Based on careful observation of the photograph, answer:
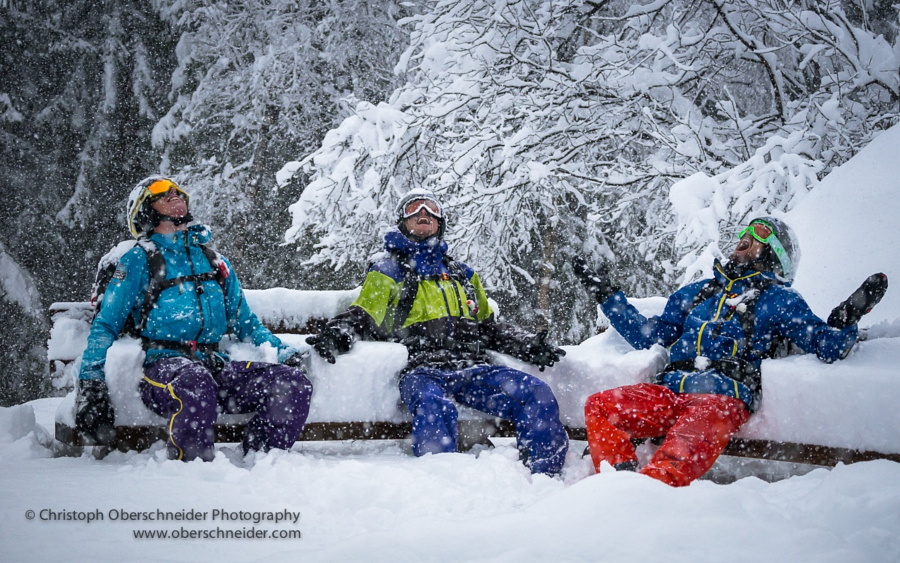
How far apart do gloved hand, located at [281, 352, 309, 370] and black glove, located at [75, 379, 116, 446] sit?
84cm

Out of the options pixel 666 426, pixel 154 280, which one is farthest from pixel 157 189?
pixel 666 426

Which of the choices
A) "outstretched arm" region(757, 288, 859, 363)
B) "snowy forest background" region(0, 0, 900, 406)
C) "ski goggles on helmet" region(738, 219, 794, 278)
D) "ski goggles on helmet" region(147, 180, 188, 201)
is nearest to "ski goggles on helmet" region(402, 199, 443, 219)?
"ski goggles on helmet" region(147, 180, 188, 201)

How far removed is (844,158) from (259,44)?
29.3 ft

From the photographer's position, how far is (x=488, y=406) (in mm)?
3314

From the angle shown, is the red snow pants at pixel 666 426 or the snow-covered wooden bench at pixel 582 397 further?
the snow-covered wooden bench at pixel 582 397

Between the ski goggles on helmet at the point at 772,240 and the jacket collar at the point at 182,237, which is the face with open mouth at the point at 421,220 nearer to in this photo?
the jacket collar at the point at 182,237

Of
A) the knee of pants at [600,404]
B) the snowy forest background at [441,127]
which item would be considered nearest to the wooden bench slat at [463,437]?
the knee of pants at [600,404]

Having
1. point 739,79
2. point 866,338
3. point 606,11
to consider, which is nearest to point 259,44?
point 606,11

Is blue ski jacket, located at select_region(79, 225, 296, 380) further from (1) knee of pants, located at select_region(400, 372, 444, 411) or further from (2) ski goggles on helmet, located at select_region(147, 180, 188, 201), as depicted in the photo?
(1) knee of pants, located at select_region(400, 372, 444, 411)

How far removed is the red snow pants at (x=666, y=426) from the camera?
2.67m

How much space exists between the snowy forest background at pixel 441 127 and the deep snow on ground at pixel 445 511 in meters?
3.09

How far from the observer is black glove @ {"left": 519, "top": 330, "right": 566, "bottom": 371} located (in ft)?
11.5

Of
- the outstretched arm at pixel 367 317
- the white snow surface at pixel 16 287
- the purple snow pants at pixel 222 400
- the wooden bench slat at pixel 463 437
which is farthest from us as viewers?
the white snow surface at pixel 16 287

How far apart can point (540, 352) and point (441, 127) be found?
398 centimetres
